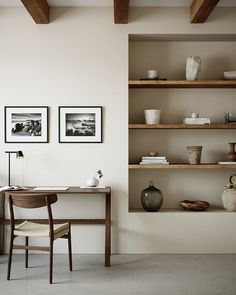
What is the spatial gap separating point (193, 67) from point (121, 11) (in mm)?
1116

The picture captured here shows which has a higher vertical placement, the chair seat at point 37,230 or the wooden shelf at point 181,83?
the wooden shelf at point 181,83

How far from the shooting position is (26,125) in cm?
481

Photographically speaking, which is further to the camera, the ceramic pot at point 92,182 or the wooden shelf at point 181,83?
the wooden shelf at point 181,83

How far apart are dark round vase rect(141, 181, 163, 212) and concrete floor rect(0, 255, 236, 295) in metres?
0.59

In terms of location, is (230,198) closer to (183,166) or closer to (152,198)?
(183,166)

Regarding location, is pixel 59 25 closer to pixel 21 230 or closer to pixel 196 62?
pixel 196 62

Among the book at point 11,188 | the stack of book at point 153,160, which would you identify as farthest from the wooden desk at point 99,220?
the stack of book at point 153,160

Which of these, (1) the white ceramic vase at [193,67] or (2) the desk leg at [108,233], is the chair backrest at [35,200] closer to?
(2) the desk leg at [108,233]

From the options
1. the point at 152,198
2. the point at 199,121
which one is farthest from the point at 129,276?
the point at 199,121

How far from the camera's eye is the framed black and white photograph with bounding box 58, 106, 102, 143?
4.80 m

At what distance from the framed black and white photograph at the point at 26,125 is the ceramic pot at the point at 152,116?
1254mm

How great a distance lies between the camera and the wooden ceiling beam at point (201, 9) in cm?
415

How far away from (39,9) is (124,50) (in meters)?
1.12

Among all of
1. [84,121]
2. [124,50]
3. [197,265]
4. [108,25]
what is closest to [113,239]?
[197,265]
